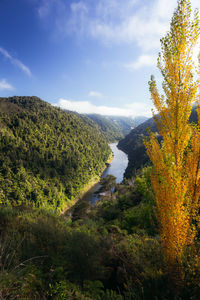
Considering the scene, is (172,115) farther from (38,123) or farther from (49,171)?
(38,123)

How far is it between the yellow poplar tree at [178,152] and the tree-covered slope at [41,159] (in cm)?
4775

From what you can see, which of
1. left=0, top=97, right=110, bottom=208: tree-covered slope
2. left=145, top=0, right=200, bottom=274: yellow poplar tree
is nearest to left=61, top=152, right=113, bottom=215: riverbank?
left=0, top=97, right=110, bottom=208: tree-covered slope

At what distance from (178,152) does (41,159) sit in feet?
225

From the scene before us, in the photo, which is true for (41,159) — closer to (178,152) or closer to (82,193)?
(82,193)

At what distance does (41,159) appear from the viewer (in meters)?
67.0

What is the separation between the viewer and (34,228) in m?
8.73

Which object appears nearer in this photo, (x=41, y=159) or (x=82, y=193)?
(x=82, y=193)

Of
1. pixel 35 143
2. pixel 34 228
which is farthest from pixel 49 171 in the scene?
pixel 34 228

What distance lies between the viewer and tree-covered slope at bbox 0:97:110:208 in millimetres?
50219

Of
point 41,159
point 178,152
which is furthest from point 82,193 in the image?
point 178,152

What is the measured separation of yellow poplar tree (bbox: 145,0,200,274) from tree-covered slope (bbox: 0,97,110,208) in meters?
47.8

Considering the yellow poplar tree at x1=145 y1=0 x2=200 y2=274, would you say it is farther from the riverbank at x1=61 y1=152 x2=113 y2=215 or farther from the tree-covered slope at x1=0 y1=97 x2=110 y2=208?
the riverbank at x1=61 y1=152 x2=113 y2=215

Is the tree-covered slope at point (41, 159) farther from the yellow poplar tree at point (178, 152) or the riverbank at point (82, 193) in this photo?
the yellow poplar tree at point (178, 152)

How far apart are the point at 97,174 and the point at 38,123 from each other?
156 feet
